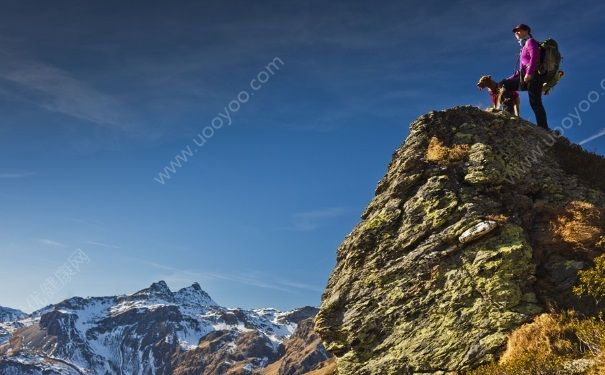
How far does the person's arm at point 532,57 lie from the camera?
22938mm

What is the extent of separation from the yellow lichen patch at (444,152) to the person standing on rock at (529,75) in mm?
4328

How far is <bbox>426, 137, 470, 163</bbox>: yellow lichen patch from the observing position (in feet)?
71.7

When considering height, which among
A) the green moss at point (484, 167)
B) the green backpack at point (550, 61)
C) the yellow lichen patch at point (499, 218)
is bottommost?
the yellow lichen patch at point (499, 218)

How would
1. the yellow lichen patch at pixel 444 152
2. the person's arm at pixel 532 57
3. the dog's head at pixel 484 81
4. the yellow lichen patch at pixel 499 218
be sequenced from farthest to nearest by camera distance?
1. the dog's head at pixel 484 81
2. the person's arm at pixel 532 57
3. the yellow lichen patch at pixel 444 152
4. the yellow lichen patch at pixel 499 218

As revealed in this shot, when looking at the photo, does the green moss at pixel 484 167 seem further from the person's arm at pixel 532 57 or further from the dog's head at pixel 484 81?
the dog's head at pixel 484 81

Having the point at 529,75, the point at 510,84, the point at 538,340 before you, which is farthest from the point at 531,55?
the point at 538,340

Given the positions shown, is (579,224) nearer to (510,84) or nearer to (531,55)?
(531,55)

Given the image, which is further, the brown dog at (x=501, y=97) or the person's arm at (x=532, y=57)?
the brown dog at (x=501, y=97)

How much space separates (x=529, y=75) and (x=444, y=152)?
16.4 ft

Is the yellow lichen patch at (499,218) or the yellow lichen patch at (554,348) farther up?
the yellow lichen patch at (499,218)

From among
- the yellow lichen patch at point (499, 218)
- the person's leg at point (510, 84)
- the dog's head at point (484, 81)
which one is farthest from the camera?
the dog's head at point (484, 81)

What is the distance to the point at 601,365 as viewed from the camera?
1259 centimetres

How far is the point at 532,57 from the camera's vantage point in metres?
23.0

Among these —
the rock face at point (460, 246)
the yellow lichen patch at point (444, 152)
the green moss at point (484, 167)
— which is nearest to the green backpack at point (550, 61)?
the rock face at point (460, 246)
